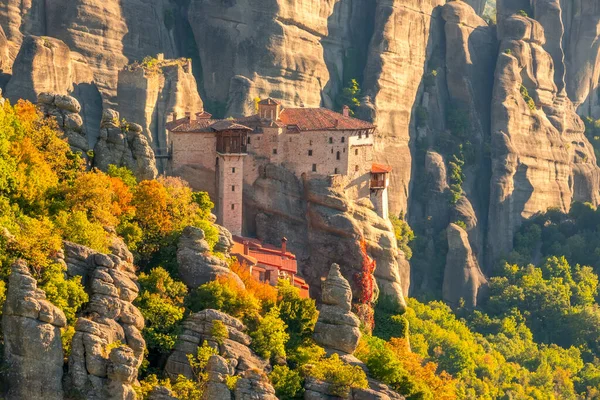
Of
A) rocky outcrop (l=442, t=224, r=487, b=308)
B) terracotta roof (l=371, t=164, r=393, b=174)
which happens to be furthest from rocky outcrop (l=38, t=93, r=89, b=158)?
rocky outcrop (l=442, t=224, r=487, b=308)

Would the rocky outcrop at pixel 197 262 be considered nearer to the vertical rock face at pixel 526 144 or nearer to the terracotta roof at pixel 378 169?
the terracotta roof at pixel 378 169

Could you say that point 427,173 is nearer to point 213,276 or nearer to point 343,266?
point 343,266

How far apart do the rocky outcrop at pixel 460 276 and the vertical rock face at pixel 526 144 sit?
231 inches

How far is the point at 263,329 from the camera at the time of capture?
72.9 m

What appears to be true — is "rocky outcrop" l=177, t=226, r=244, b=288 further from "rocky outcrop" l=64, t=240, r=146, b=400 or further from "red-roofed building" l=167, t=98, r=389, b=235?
"red-roofed building" l=167, t=98, r=389, b=235

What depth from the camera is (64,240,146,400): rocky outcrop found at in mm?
65688

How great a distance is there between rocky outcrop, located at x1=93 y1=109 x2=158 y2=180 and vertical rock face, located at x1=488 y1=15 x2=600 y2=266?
149ft

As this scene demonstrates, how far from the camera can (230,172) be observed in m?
84.1

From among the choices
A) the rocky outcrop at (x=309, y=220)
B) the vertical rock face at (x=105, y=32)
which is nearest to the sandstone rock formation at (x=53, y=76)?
the vertical rock face at (x=105, y=32)

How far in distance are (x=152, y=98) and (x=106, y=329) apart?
30.9m

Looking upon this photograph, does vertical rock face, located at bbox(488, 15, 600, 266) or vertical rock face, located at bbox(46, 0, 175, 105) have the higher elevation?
vertical rock face, located at bbox(46, 0, 175, 105)

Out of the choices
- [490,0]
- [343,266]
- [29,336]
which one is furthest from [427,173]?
[490,0]

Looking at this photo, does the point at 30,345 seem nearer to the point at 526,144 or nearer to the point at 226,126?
the point at 226,126

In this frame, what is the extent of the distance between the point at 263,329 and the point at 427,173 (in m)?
48.3
